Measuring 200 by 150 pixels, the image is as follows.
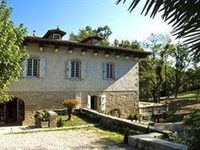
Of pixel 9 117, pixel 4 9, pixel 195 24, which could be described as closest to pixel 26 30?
pixel 4 9

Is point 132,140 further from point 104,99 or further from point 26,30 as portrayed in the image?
point 104,99

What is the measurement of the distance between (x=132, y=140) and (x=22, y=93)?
1085cm

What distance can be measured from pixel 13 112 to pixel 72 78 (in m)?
4.73

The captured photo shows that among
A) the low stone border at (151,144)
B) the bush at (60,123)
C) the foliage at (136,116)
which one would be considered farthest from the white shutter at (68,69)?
the low stone border at (151,144)

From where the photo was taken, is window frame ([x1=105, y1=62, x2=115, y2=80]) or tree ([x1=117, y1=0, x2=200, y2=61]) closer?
tree ([x1=117, y1=0, x2=200, y2=61])

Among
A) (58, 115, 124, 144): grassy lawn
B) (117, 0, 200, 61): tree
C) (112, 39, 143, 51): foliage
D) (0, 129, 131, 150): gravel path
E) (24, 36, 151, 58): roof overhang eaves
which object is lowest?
(0, 129, 131, 150): gravel path

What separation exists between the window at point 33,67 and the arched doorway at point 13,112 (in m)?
2.02

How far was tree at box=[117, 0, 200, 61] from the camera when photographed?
0.56m

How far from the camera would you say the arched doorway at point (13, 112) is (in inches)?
839

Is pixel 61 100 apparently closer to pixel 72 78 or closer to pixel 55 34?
pixel 72 78

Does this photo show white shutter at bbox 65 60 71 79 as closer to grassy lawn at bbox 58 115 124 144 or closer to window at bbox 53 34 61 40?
window at bbox 53 34 61 40

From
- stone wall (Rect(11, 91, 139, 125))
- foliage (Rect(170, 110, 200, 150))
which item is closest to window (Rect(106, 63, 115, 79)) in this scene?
stone wall (Rect(11, 91, 139, 125))

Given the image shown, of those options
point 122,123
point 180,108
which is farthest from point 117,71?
point 180,108

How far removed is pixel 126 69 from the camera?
25.6 meters
